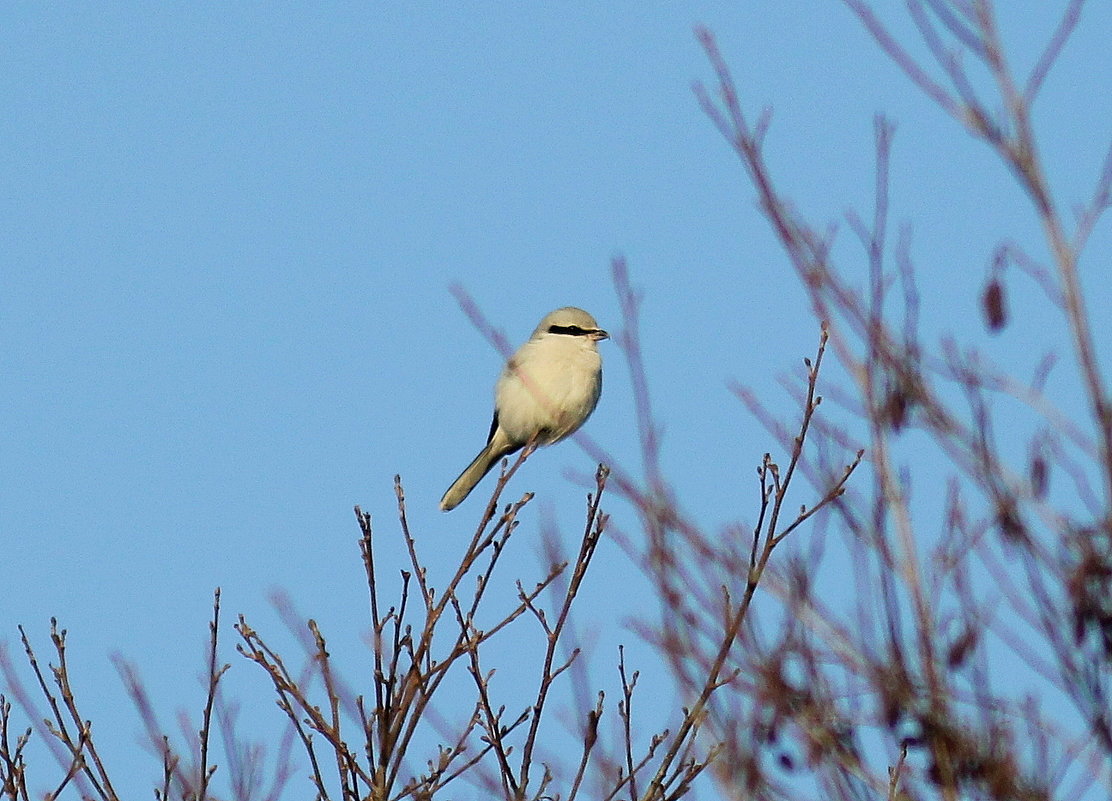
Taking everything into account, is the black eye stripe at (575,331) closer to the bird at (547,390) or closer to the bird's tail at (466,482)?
the bird at (547,390)

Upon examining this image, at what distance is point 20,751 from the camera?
3514 millimetres

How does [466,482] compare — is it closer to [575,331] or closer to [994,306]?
[575,331]

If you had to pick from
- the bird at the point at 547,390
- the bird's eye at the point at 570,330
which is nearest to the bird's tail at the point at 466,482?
the bird at the point at 547,390

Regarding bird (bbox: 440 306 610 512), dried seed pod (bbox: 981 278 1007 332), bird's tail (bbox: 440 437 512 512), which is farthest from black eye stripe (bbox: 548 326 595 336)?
dried seed pod (bbox: 981 278 1007 332)

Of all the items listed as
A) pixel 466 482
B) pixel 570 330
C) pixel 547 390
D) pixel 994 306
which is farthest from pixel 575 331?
pixel 994 306

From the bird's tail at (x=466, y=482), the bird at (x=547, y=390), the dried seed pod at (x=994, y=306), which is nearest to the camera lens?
the dried seed pod at (x=994, y=306)

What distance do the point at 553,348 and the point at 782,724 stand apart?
4.68 m

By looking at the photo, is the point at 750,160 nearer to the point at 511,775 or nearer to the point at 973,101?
the point at 973,101

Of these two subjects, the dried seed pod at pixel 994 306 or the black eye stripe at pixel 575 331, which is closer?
the dried seed pod at pixel 994 306

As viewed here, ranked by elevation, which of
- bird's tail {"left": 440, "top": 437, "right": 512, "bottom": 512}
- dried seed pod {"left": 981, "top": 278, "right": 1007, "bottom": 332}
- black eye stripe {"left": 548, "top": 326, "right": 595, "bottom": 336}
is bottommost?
dried seed pod {"left": 981, "top": 278, "right": 1007, "bottom": 332}

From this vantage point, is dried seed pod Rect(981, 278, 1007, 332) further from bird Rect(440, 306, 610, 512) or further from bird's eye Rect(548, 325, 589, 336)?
bird's eye Rect(548, 325, 589, 336)

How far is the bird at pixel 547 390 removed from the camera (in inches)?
285

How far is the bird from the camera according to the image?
7.24 m

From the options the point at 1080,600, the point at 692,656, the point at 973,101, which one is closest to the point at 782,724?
the point at 692,656
